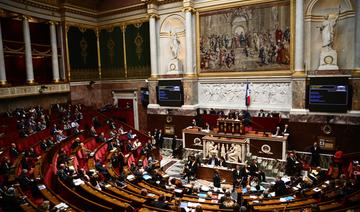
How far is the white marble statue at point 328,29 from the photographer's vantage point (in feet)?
48.5

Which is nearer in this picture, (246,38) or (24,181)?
(24,181)

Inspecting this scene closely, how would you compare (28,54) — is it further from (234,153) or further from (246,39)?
(234,153)

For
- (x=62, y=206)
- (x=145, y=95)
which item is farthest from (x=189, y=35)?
(x=62, y=206)

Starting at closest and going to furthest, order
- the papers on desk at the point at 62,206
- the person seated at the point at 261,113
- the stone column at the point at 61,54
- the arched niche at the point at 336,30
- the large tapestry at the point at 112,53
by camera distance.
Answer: the papers on desk at the point at 62,206
the arched niche at the point at 336,30
the person seated at the point at 261,113
the stone column at the point at 61,54
the large tapestry at the point at 112,53

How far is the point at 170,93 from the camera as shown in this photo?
63.7ft

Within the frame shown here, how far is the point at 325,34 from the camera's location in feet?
49.0

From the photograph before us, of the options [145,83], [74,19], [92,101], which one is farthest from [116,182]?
[74,19]

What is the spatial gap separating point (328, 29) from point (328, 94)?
11.8ft

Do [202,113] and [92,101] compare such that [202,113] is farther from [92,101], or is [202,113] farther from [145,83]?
[92,101]

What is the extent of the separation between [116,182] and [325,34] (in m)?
13.3

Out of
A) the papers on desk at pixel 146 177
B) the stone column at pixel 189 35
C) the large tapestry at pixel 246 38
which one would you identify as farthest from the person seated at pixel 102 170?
the large tapestry at pixel 246 38

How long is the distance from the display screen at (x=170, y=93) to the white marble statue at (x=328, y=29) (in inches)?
363

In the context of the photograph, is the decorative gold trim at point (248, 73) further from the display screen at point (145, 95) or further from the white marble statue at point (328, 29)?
the display screen at point (145, 95)

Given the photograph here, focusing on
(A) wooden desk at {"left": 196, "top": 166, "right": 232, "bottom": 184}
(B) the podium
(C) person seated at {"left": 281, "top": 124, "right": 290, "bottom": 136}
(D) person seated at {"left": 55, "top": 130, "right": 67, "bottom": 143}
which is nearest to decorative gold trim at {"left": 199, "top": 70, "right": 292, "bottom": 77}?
(C) person seated at {"left": 281, "top": 124, "right": 290, "bottom": 136}
